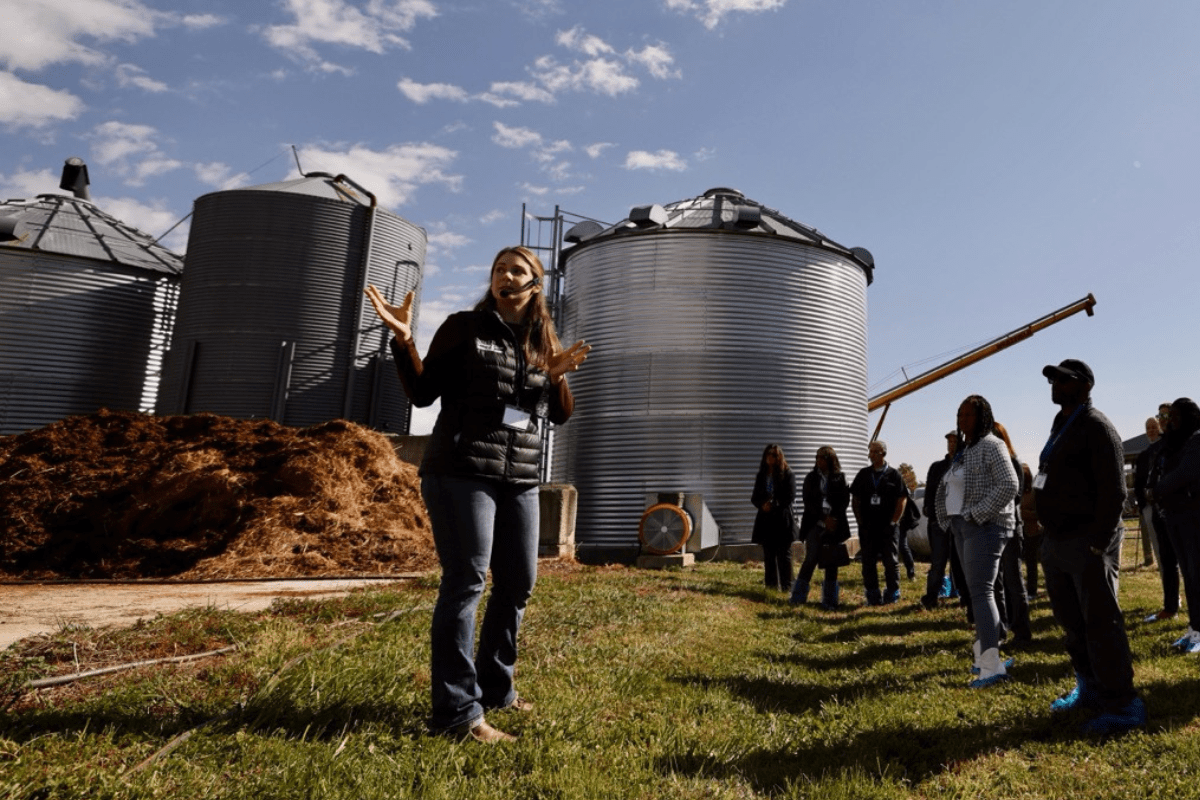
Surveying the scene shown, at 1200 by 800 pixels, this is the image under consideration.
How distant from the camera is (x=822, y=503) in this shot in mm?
9758

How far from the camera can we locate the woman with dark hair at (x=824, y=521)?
9.31 metres

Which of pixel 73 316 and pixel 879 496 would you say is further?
pixel 73 316

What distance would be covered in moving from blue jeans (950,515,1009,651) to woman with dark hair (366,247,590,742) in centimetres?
314

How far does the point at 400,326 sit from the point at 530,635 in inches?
125

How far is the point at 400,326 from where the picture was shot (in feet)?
10.8

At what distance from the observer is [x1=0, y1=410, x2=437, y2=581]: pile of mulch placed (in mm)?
10305

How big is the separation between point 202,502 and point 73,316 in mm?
13609

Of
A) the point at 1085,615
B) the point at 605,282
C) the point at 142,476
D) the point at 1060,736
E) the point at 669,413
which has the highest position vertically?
the point at 605,282

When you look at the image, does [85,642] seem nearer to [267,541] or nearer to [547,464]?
[267,541]

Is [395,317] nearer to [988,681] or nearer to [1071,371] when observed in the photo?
[1071,371]

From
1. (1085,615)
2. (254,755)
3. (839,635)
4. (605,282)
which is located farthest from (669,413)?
(254,755)

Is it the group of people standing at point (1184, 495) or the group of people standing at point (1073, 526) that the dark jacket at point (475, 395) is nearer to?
the group of people standing at point (1073, 526)

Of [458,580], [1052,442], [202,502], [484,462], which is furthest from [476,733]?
[202,502]

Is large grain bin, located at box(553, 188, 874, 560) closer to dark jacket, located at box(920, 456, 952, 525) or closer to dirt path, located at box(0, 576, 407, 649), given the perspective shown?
dark jacket, located at box(920, 456, 952, 525)
